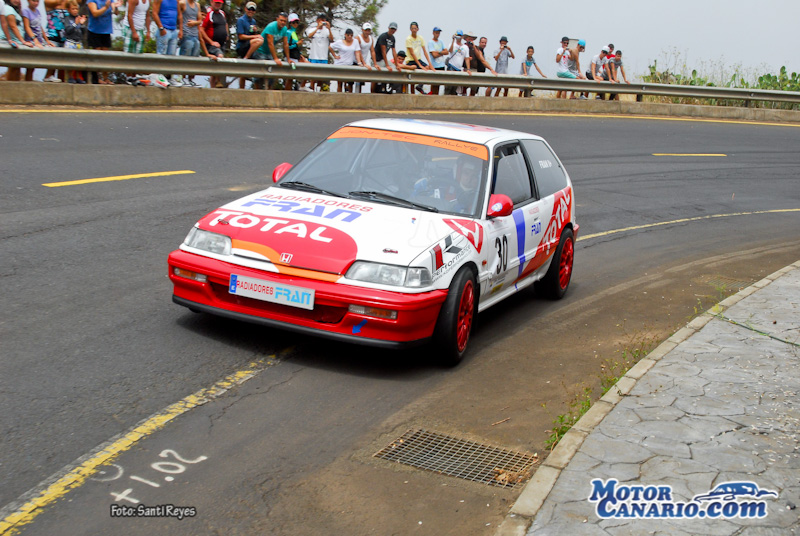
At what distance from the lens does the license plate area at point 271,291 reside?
5.82 metres

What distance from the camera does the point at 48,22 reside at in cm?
1573

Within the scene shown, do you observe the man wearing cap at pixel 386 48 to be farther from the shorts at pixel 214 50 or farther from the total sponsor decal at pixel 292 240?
the total sponsor decal at pixel 292 240

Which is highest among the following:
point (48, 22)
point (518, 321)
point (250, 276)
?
point (48, 22)

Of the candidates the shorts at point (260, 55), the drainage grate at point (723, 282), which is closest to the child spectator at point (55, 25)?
the shorts at point (260, 55)

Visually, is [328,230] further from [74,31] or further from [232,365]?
[74,31]

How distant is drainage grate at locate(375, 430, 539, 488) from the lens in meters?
4.74

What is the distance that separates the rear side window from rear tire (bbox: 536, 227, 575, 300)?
1.60ft

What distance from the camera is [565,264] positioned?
8.77 m

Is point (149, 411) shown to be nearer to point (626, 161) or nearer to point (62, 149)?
point (62, 149)

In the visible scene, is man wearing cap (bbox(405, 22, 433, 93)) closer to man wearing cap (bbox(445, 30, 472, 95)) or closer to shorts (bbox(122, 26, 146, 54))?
man wearing cap (bbox(445, 30, 472, 95))

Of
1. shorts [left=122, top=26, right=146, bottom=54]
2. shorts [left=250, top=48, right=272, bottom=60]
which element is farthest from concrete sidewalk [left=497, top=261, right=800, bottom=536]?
shorts [left=250, top=48, right=272, bottom=60]

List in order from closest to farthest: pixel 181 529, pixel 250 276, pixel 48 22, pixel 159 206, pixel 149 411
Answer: pixel 181 529, pixel 149 411, pixel 250 276, pixel 159 206, pixel 48 22

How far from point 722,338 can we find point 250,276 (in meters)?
3.86

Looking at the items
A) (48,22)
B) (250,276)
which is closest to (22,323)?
(250,276)
